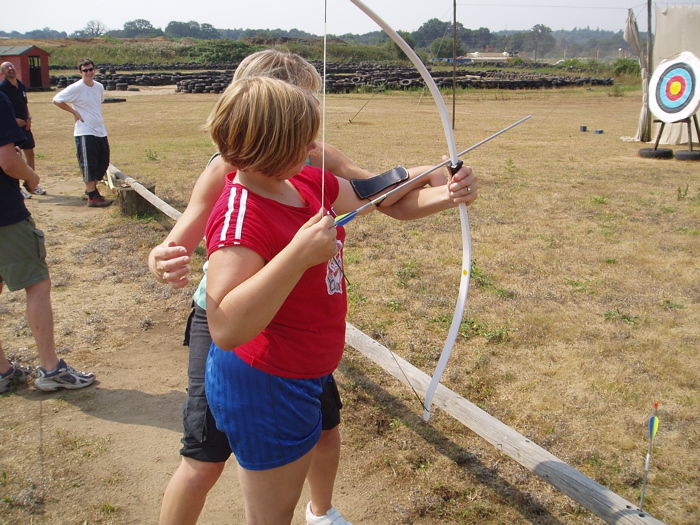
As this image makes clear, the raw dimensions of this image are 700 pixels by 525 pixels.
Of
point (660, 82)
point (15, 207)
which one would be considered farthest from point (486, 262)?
point (660, 82)

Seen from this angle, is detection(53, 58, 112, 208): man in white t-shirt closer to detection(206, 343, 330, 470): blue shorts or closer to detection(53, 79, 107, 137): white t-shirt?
detection(53, 79, 107, 137): white t-shirt

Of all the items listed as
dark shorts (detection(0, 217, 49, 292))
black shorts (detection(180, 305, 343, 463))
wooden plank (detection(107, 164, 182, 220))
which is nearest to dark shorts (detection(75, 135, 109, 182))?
wooden plank (detection(107, 164, 182, 220))

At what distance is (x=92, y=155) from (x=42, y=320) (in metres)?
4.56

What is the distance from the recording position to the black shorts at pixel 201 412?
1693 millimetres

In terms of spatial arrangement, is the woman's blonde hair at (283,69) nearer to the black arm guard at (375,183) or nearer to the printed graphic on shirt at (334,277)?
the black arm guard at (375,183)

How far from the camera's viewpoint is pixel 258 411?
4.68ft

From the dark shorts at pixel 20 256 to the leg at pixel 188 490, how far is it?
70.5 inches

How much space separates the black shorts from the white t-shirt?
5900 millimetres

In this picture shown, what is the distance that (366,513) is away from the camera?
7.65 feet

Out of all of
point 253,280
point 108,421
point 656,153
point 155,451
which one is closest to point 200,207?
point 253,280

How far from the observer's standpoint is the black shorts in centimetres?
169

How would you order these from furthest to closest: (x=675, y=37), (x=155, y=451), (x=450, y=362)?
(x=675, y=37)
(x=450, y=362)
(x=155, y=451)

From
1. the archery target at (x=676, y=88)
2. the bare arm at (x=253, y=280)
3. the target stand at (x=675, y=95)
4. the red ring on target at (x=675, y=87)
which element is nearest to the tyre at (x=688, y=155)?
the target stand at (x=675, y=95)

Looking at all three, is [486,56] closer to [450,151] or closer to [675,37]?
[675,37]
